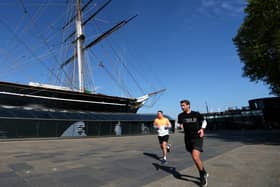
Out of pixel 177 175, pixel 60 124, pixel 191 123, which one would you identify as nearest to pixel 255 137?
pixel 177 175

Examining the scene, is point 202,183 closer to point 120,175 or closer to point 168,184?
point 168,184

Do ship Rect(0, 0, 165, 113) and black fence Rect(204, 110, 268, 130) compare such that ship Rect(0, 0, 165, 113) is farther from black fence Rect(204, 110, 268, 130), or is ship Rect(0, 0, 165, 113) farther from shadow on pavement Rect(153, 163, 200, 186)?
shadow on pavement Rect(153, 163, 200, 186)

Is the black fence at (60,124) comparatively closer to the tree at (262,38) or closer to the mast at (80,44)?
the mast at (80,44)

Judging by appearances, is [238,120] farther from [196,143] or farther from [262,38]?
[196,143]

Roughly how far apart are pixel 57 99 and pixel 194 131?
32218mm

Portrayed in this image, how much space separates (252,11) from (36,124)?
20.2m

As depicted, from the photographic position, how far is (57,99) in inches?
1346

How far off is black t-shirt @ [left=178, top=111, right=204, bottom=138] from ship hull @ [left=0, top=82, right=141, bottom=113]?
94.4 feet

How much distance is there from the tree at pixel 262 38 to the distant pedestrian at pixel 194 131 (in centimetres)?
1088

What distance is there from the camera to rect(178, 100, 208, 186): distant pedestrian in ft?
15.3

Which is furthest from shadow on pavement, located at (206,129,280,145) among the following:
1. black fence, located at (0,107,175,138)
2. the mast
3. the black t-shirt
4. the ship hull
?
the mast

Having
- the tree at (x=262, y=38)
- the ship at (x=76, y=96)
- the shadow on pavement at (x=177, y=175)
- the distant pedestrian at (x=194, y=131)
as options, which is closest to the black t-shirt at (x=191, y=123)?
the distant pedestrian at (x=194, y=131)

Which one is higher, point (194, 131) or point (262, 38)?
point (262, 38)

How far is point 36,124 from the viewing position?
21.8 metres
